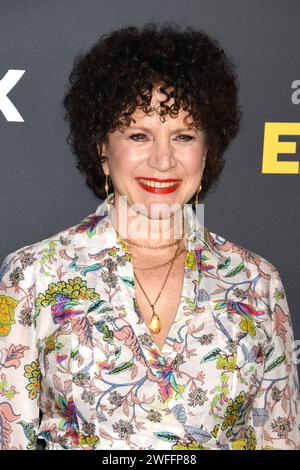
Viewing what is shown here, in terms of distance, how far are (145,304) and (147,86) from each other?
1.78 ft

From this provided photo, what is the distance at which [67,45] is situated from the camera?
6.65 feet

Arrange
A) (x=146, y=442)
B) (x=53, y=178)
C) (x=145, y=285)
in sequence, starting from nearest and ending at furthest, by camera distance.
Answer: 1. (x=146, y=442)
2. (x=145, y=285)
3. (x=53, y=178)

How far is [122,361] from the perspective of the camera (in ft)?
5.82

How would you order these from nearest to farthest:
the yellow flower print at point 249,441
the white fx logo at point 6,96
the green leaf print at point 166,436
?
the green leaf print at point 166,436 < the yellow flower print at point 249,441 < the white fx logo at point 6,96

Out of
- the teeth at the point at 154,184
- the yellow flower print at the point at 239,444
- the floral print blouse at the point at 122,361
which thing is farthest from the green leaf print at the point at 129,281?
the yellow flower print at the point at 239,444

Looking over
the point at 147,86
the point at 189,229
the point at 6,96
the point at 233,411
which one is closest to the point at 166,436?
the point at 233,411

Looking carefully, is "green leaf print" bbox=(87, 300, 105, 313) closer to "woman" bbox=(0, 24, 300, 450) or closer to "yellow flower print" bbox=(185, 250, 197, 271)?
"woman" bbox=(0, 24, 300, 450)

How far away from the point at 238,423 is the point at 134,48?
0.97 meters

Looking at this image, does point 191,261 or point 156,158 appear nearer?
point 156,158

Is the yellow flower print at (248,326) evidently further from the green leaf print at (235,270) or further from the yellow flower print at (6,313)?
the yellow flower print at (6,313)

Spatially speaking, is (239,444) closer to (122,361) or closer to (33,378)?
(122,361)

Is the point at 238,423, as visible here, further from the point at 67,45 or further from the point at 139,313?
the point at 67,45

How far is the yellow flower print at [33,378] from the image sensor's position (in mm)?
1799

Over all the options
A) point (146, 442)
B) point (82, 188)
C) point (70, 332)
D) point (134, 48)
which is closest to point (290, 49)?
point (134, 48)
